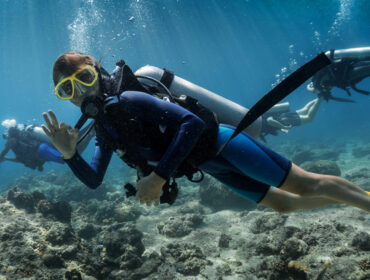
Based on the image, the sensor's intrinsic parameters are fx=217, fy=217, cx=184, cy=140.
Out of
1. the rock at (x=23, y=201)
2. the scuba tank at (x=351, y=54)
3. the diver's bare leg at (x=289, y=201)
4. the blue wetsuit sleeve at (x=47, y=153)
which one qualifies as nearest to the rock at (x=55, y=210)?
the rock at (x=23, y=201)

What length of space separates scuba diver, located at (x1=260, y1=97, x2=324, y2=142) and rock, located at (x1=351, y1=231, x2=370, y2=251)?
233 inches

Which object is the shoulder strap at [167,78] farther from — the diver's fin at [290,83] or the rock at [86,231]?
the rock at [86,231]

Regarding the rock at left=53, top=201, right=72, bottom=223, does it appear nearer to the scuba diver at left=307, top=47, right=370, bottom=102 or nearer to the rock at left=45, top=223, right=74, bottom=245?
the rock at left=45, top=223, right=74, bottom=245

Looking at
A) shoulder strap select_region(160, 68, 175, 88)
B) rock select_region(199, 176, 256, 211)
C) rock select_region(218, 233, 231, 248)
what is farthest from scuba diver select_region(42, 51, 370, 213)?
rock select_region(199, 176, 256, 211)

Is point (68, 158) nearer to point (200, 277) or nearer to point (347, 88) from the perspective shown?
point (200, 277)

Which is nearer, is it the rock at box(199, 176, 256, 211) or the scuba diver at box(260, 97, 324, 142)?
the rock at box(199, 176, 256, 211)

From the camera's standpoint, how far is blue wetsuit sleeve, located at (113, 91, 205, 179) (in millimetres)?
1897

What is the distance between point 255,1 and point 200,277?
34.6 m

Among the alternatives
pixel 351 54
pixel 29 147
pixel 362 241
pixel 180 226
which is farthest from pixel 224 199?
pixel 29 147

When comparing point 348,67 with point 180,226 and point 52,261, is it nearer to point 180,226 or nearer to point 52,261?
point 180,226

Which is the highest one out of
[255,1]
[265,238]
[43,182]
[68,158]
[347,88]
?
[255,1]

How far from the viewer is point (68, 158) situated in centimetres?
264

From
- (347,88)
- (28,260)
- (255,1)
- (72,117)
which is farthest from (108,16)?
(72,117)

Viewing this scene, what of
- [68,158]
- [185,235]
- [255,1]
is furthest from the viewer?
[255,1]
